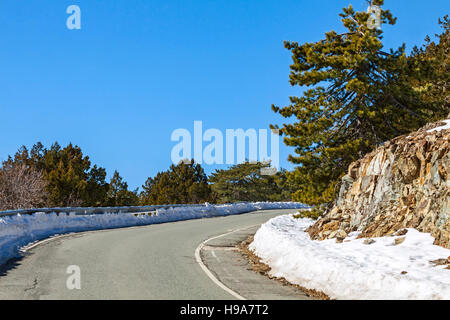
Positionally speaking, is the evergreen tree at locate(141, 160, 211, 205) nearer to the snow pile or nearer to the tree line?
the tree line

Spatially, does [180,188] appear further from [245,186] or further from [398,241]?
[398,241]

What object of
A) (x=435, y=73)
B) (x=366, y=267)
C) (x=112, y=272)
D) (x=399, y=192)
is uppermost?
(x=435, y=73)

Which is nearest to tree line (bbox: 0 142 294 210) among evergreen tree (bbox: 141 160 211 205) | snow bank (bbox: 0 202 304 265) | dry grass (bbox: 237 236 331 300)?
evergreen tree (bbox: 141 160 211 205)

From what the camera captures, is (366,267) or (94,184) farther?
(94,184)

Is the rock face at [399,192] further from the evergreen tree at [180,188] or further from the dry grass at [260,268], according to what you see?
the evergreen tree at [180,188]

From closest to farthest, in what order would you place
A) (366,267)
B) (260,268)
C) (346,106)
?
(366,267) < (260,268) < (346,106)

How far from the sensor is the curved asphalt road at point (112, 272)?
8.83 m

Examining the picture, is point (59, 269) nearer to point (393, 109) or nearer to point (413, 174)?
point (413, 174)

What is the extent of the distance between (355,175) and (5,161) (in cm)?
4567

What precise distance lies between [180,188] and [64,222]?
48183mm

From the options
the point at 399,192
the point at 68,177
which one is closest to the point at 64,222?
the point at 399,192

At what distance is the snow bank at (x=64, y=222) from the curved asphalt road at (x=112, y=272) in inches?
35.7

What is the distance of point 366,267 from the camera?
9.73 m
